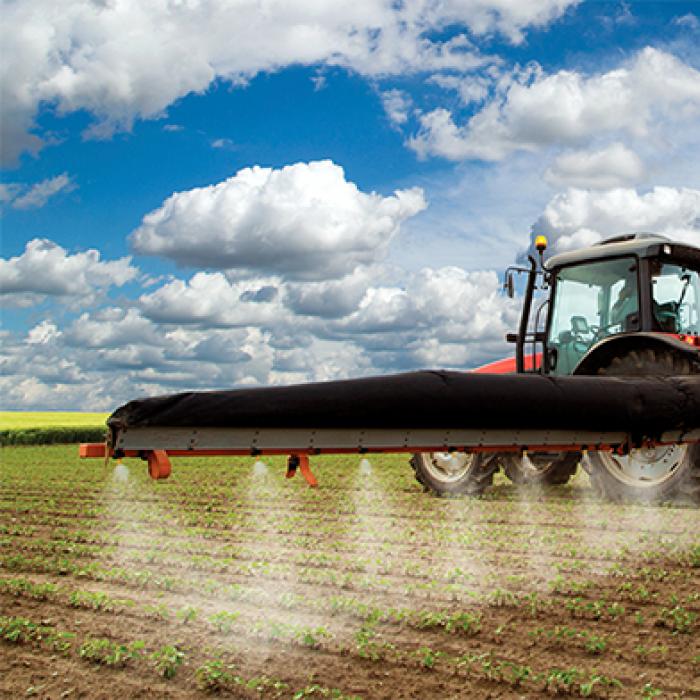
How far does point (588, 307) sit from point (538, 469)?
2466 millimetres

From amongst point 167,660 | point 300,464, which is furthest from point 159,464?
point 167,660

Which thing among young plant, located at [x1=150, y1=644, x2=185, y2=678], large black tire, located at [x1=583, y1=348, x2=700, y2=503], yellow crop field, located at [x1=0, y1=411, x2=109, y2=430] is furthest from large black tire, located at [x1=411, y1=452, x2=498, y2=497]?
yellow crop field, located at [x1=0, y1=411, x2=109, y2=430]

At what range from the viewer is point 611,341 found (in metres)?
8.86

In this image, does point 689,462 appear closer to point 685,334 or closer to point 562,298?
point 685,334

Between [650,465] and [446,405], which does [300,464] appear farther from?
[650,465]

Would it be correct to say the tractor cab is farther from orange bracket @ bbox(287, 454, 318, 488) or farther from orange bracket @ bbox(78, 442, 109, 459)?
orange bracket @ bbox(78, 442, 109, 459)

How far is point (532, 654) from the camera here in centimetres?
501

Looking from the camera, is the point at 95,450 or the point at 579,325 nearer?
the point at 95,450

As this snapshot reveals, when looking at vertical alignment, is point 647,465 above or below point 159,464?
below

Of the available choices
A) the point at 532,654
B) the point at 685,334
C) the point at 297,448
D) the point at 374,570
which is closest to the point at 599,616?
the point at 532,654

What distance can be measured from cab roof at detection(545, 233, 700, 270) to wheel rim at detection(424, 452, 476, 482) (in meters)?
3.03

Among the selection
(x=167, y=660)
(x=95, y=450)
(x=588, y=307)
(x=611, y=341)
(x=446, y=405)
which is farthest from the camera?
(x=588, y=307)

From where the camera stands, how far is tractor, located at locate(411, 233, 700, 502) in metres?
8.68

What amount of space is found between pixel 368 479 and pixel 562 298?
661cm
